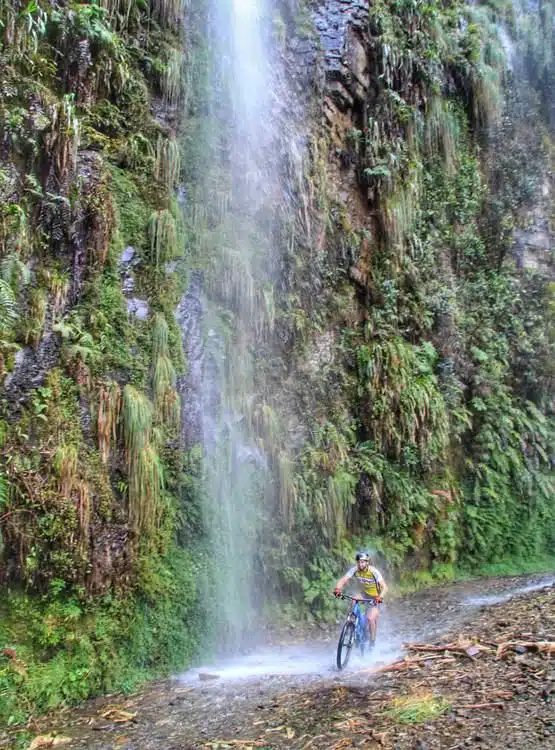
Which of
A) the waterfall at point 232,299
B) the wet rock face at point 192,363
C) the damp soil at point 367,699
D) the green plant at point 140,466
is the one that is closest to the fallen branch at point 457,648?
the damp soil at point 367,699

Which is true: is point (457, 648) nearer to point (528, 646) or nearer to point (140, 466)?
point (528, 646)

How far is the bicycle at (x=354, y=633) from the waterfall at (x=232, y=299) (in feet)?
5.94

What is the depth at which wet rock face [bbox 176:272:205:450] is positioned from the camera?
8414 mm

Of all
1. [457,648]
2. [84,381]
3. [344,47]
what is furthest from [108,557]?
[344,47]

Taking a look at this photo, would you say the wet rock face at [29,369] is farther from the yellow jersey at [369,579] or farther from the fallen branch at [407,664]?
the fallen branch at [407,664]

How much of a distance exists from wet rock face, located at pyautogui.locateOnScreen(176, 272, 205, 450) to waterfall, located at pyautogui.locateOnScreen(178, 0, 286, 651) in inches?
0.6

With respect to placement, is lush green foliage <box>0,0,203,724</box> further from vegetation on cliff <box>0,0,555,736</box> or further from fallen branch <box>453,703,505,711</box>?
fallen branch <box>453,703,505,711</box>

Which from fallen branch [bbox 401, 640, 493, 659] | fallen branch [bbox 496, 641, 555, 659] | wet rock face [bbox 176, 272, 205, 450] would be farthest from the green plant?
fallen branch [bbox 496, 641, 555, 659]

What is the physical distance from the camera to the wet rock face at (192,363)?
27.6 ft

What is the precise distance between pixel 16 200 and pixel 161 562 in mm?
5003

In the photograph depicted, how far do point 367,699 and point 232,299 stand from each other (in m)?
6.02

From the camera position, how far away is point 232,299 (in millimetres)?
9383

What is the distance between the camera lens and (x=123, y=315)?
8.18 metres

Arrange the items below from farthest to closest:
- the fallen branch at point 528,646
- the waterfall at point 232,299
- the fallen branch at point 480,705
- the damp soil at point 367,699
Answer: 1. the waterfall at point 232,299
2. the fallen branch at point 528,646
3. the fallen branch at point 480,705
4. the damp soil at point 367,699
